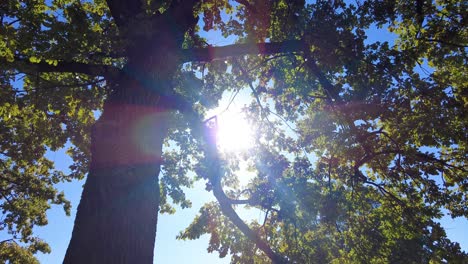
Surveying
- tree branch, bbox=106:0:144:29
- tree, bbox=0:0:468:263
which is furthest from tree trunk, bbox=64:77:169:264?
tree branch, bbox=106:0:144:29

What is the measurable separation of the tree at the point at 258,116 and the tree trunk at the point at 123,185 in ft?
0.07

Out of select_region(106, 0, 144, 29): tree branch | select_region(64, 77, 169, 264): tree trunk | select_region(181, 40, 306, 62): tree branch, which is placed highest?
select_region(106, 0, 144, 29): tree branch

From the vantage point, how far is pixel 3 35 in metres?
6.29

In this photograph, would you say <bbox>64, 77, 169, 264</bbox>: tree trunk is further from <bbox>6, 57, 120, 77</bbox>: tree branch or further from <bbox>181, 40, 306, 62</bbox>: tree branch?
<bbox>181, 40, 306, 62</bbox>: tree branch

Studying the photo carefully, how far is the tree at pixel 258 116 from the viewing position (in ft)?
16.7

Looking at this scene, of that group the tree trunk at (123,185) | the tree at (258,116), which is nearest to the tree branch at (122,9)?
the tree at (258,116)

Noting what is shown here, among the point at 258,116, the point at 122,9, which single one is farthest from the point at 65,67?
the point at 258,116

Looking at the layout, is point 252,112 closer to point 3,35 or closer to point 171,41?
point 171,41

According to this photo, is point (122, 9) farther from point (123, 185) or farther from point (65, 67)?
point (123, 185)

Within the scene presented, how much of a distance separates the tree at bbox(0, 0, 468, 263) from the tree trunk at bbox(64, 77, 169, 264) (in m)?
0.02

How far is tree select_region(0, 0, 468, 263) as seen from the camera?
5098 mm

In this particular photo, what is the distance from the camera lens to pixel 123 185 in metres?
4.61

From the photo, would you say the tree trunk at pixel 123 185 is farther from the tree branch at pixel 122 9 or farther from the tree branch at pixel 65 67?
the tree branch at pixel 122 9

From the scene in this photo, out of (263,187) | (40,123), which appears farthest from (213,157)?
(40,123)
